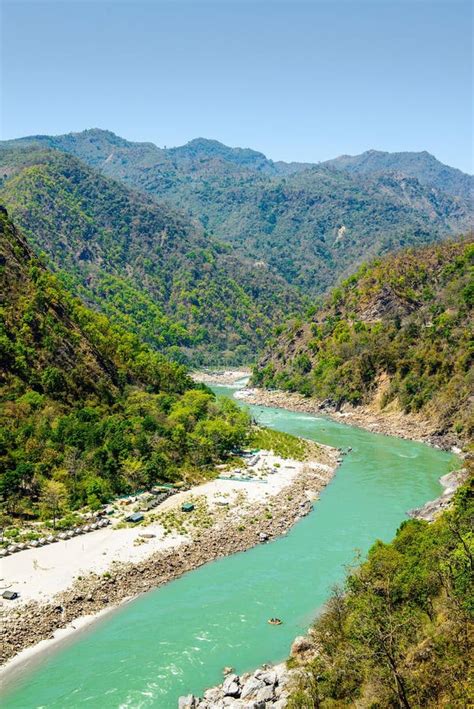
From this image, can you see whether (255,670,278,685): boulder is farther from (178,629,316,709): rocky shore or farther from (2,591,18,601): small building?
(2,591,18,601): small building

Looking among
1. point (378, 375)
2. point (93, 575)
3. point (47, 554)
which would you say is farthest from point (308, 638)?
point (378, 375)

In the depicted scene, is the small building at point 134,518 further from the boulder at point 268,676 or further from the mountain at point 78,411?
the boulder at point 268,676

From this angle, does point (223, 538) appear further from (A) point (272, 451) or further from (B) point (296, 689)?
(A) point (272, 451)

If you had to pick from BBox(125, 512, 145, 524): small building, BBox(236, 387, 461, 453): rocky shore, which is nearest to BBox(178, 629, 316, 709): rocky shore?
BBox(125, 512, 145, 524): small building

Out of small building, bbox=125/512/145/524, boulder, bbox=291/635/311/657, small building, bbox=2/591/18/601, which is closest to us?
boulder, bbox=291/635/311/657

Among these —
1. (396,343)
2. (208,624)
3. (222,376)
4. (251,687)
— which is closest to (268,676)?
(251,687)

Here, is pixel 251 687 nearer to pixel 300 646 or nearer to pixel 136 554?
pixel 300 646

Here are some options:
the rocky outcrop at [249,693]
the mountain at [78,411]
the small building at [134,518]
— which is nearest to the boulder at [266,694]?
the rocky outcrop at [249,693]
